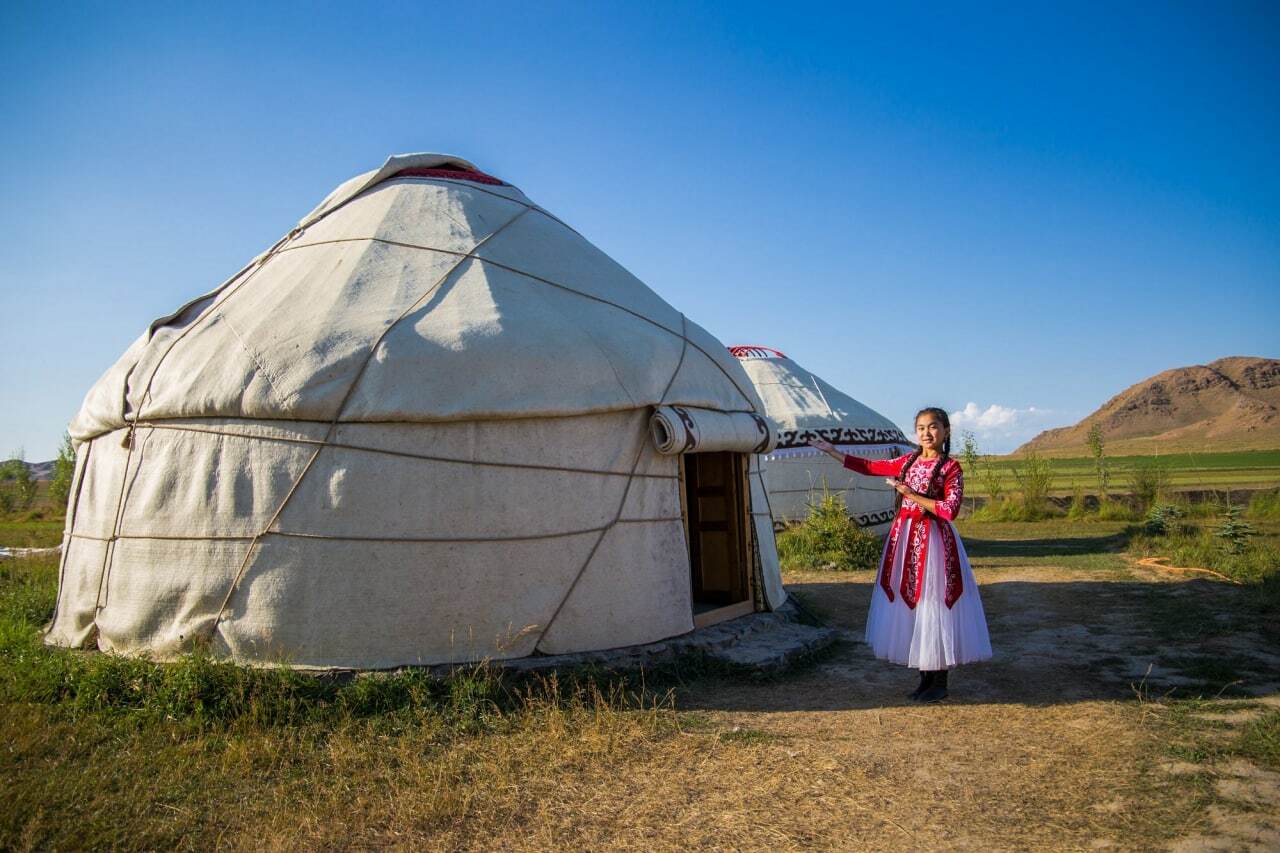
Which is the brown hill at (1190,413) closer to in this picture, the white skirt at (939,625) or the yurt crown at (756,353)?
the yurt crown at (756,353)

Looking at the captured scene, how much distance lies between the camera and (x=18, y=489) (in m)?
22.0

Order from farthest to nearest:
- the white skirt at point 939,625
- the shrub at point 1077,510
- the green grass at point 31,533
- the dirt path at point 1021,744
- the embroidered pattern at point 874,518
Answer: the shrub at point 1077,510
the green grass at point 31,533
the embroidered pattern at point 874,518
the white skirt at point 939,625
the dirt path at point 1021,744

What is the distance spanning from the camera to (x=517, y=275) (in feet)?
16.7

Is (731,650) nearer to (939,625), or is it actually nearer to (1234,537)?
(939,625)

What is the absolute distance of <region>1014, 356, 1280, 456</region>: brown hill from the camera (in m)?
56.4

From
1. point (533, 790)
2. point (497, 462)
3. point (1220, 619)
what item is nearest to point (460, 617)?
point (497, 462)

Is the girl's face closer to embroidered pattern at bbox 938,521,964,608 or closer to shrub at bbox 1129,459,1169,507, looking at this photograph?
embroidered pattern at bbox 938,521,964,608

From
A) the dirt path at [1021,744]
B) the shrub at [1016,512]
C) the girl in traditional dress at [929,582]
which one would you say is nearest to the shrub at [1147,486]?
the shrub at [1016,512]

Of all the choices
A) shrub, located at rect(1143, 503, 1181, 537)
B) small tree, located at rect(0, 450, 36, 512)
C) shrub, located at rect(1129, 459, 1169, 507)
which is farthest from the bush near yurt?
small tree, located at rect(0, 450, 36, 512)

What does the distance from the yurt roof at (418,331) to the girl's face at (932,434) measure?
1476mm

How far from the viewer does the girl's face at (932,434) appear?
4.24 m

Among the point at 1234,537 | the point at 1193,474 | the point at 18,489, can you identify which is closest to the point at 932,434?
the point at 1234,537

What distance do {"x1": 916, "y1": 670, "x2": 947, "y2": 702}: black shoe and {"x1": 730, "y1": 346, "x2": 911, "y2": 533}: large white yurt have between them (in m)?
7.73

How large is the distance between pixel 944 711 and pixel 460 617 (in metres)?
2.48
